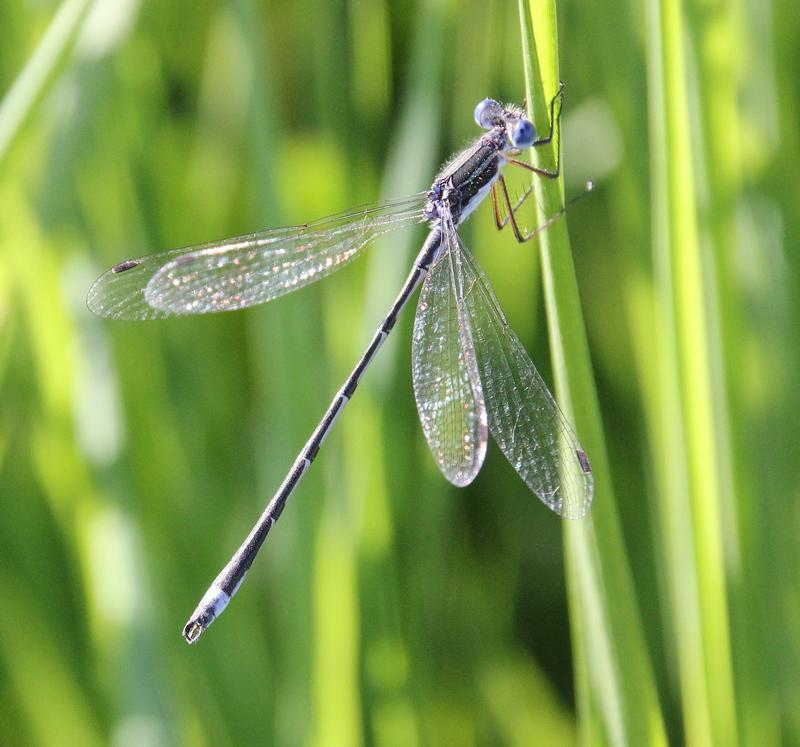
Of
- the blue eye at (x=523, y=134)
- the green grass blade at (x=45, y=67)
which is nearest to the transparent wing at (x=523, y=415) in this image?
the blue eye at (x=523, y=134)

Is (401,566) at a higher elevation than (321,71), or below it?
below

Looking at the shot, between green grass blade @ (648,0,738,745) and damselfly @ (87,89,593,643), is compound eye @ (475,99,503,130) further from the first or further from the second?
green grass blade @ (648,0,738,745)

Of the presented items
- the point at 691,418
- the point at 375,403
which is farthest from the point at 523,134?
the point at 375,403

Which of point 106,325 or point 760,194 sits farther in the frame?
point 106,325

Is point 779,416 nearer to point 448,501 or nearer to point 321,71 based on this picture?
point 448,501

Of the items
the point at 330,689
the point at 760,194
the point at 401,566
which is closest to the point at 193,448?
the point at 401,566

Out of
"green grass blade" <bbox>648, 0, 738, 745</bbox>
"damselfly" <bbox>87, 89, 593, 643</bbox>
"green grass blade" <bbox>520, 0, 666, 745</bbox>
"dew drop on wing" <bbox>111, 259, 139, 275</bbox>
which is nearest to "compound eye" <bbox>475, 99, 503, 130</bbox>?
"damselfly" <bbox>87, 89, 593, 643</bbox>

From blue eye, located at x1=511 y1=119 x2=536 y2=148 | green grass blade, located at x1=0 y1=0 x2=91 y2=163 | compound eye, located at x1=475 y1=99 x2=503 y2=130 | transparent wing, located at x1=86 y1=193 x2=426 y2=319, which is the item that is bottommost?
transparent wing, located at x1=86 y1=193 x2=426 y2=319
